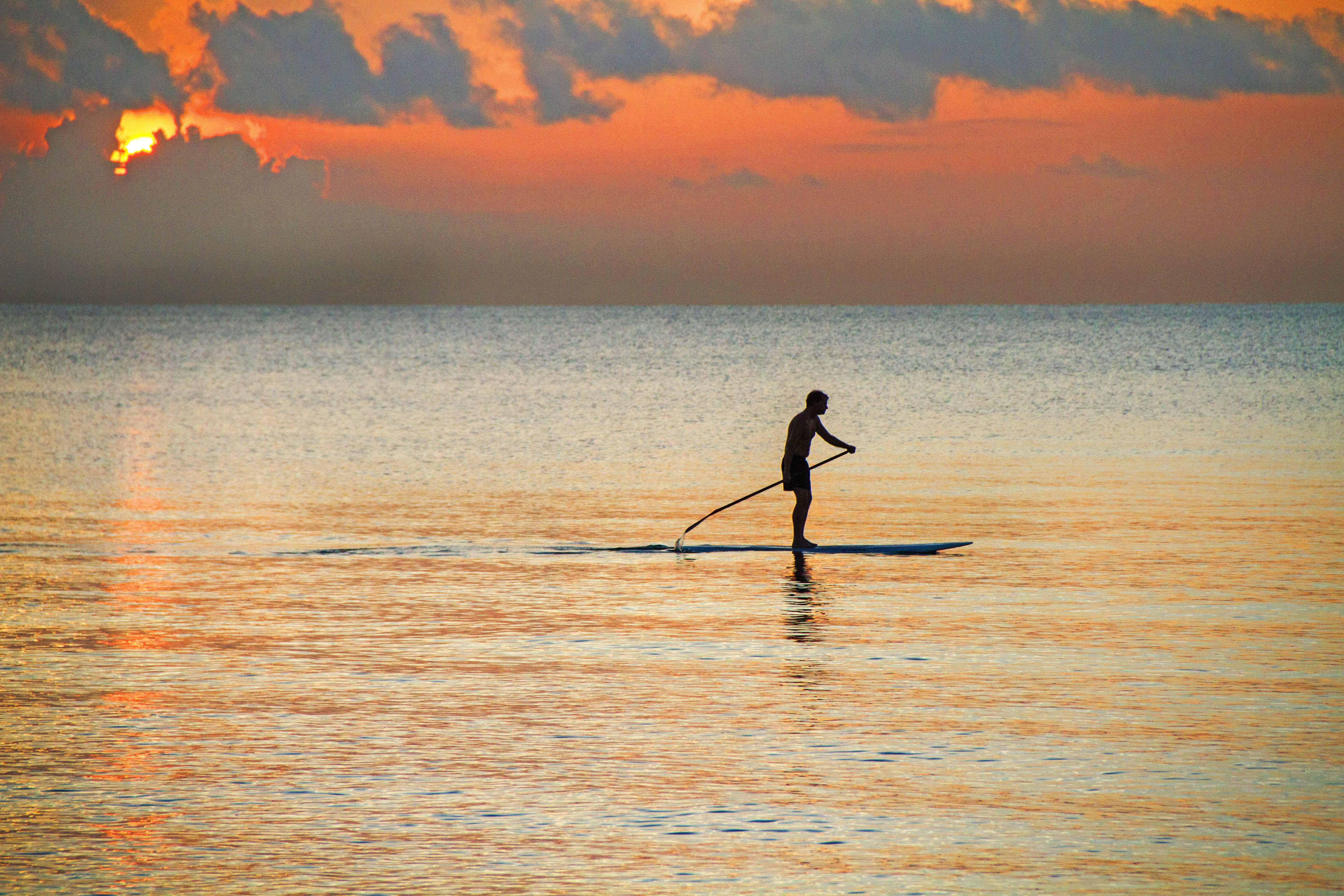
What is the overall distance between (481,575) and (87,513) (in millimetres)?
9336

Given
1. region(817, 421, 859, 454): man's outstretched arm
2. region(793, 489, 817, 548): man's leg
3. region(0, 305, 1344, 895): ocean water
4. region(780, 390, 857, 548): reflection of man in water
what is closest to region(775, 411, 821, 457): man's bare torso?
region(780, 390, 857, 548): reflection of man in water

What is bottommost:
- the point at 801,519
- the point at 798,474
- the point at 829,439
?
the point at 801,519

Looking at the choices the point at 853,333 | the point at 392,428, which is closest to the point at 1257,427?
the point at 392,428

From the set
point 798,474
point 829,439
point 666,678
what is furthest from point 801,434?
point 666,678

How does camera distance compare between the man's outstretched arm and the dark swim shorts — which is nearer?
the man's outstretched arm

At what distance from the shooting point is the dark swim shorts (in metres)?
20.2

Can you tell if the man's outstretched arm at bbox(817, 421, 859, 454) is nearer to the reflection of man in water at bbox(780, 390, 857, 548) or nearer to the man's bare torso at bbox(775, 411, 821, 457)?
the reflection of man in water at bbox(780, 390, 857, 548)

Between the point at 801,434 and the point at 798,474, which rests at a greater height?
the point at 801,434

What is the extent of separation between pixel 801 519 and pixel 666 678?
768cm

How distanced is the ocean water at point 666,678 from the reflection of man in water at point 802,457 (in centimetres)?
64

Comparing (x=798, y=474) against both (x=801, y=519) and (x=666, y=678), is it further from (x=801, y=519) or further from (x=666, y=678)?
(x=666, y=678)

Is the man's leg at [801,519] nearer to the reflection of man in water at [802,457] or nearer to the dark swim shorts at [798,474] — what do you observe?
the reflection of man in water at [802,457]

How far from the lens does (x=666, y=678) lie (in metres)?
12.3

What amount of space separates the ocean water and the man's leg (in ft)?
1.69
